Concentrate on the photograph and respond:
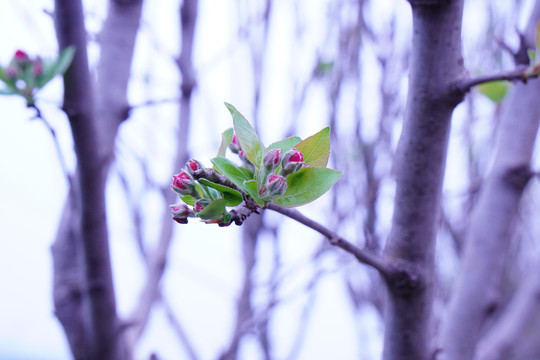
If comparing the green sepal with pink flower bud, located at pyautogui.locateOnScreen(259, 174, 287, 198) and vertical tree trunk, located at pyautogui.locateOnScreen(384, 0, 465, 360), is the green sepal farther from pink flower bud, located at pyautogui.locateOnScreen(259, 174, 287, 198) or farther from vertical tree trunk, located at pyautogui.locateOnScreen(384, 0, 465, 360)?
vertical tree trunk, located at pyautogui.locateOnScreen(384, 0, 465, 360)

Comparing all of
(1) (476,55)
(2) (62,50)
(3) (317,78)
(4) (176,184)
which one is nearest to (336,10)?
(3) (317,78)

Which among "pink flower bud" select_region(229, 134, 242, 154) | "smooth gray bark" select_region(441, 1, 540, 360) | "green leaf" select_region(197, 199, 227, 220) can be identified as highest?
"pink flower bud" select_region(229, 134, 242, 154)

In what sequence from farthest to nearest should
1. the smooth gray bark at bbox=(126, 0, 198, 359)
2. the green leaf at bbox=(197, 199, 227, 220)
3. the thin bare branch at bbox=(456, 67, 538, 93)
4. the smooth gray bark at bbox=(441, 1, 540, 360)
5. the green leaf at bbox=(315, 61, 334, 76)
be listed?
the green leaf at bbox=(315, 61, 334, 76) < the smooth gray bark at bbox=(126, 0, 198, 359) < the smooth gray bark at bbox=(441, 1, 540, 360) < the thin bare branch at bbox=(456, 67, 538, 93) < the green leaf at bbox=(197, 199, 227, 220)

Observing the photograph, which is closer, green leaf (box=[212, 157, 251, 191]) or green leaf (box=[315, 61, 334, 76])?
green leaf (box=[212, 157, 251, 191])

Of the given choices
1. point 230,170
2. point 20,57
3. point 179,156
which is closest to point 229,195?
point 230,170

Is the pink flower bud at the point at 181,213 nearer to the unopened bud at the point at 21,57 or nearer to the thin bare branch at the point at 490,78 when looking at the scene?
the thin bare branch at the point at 490,78

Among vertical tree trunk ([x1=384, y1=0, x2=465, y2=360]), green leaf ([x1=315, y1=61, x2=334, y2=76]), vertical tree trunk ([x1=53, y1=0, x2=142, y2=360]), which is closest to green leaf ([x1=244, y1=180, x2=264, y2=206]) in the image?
vertical tree trunk ([x1=384, y1=0, x2=465, y2=360])

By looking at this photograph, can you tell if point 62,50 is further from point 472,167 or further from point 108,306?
point 472,167
